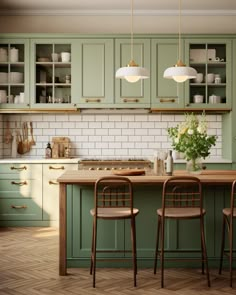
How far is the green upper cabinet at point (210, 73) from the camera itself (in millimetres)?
6562

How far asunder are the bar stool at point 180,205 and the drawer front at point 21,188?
2.47 meters

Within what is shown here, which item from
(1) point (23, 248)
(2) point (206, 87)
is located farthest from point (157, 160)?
(2) point (206, 87)

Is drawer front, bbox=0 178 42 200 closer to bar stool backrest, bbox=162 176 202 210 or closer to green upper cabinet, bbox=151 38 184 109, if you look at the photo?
green upper cabinet, bbox=151 38 184 109

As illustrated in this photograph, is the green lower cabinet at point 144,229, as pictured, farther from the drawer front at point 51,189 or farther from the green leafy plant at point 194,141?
the drawer front at point 51,189

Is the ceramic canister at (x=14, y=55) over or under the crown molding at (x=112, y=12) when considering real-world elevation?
under

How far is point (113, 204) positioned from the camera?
14.4ft

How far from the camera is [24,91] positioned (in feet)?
21.6

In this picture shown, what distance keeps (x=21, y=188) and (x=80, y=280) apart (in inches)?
102

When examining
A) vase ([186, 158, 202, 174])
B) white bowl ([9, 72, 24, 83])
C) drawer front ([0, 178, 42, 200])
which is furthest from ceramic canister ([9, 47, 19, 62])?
vase ([186, 158, 202, 174])

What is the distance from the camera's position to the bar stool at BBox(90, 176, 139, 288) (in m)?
3.87

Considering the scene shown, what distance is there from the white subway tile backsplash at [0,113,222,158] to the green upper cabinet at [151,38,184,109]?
0.46 meters

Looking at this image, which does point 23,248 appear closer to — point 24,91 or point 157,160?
point 157,160

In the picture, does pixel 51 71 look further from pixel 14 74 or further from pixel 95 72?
pixel 95 72

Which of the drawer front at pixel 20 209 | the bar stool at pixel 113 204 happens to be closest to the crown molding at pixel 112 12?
the drawer front at pixel 20 209
